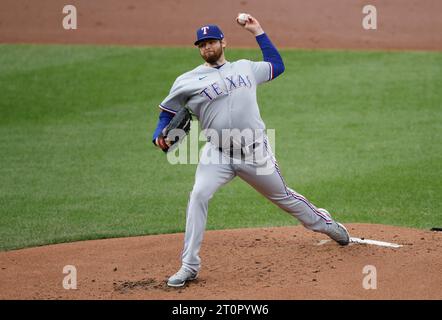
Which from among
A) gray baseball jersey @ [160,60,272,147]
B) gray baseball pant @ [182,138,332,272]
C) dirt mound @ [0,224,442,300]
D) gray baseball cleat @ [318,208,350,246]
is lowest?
dirt mound @ [0,224,442,300]

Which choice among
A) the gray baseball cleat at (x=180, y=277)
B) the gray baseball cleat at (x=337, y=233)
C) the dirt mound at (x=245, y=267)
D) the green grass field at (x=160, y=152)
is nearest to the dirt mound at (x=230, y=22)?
the green grass field at (x=160, y=152)

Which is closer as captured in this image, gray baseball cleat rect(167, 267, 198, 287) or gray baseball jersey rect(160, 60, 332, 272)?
gray baseball cleat rect(167, 267, 198, 287)

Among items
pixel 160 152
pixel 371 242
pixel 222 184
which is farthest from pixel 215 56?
pixel 160 152

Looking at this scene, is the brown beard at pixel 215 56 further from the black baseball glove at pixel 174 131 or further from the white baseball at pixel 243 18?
the black baseball glove at pixel 174 131

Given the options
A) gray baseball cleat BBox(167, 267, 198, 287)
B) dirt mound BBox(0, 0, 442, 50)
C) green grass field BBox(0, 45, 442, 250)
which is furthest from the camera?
dirt mound BBox(0, 0, 442, 50)

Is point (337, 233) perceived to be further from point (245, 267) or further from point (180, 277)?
point (180, 277)

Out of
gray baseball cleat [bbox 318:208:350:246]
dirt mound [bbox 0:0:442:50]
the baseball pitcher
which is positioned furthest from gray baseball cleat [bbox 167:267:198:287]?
dirt mound [bbox 0:0:442:50]

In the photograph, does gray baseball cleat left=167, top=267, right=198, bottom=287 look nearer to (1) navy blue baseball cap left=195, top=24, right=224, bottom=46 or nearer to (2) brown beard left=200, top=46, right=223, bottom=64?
(2) brown beard left=200, top=46, right=223, bottom=64
